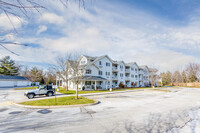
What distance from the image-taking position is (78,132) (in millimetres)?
6066

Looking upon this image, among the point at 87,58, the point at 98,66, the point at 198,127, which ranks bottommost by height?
the point at 198,127

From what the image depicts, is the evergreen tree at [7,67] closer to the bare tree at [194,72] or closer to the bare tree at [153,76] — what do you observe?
the bare tree at [153,76]

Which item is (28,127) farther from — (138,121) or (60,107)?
(138,121)

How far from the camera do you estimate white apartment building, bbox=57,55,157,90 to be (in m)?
32.5

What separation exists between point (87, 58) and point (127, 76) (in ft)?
68.6

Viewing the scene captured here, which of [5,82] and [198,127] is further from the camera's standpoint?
[5,82]

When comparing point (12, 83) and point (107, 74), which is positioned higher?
point (107, 74)

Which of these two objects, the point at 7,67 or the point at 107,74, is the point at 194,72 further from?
the point at 7,67

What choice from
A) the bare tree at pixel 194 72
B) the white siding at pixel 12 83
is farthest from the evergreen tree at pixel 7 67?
the bare tree at pixel 194 72

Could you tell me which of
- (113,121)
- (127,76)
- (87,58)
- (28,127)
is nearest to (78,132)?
(113,121)

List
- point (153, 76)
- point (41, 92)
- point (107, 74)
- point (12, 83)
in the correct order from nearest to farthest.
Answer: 1. point (41, 92)
2. point (107, 74)
3. point (12, 83)
4. point (153, 76)

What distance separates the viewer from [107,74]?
38.6m

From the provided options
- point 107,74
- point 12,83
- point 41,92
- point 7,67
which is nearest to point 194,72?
point 107,74

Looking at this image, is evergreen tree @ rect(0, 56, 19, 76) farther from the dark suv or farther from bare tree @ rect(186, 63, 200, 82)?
bare tree @ rect(186, 63, 200, 82)
